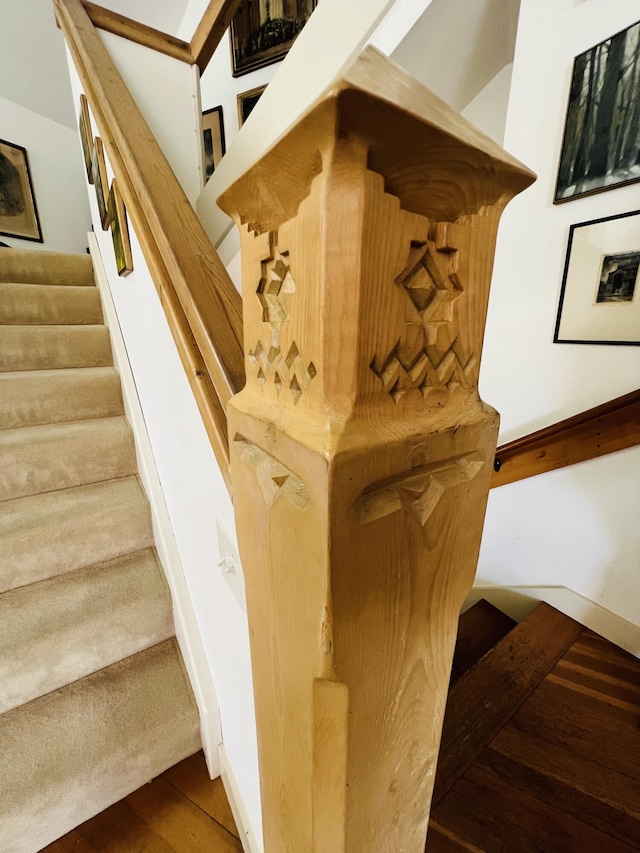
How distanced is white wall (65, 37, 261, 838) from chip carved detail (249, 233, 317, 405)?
334 mm

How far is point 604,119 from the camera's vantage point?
A: 41.6 inches

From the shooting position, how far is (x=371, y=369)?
248 millimetres

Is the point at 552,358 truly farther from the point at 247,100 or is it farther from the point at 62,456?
the point at 247,100

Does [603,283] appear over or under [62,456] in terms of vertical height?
over

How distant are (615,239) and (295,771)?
4.75 feet

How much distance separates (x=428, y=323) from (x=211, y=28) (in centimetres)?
148

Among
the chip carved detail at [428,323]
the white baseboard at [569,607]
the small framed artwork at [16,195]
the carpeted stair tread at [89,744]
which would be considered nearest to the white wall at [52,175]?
the small framed artwork at [16,195]

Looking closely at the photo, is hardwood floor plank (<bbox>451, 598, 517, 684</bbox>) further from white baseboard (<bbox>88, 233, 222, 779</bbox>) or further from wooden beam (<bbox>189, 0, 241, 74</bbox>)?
wooden beam (<bbox>189, 0, 241, 74</bbox>)

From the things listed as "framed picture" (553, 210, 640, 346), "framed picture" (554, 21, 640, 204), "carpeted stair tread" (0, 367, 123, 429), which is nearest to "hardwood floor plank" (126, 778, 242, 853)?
"carpeted stair tread" (0, 367, 123, 429)

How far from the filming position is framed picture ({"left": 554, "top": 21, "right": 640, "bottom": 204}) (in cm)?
100

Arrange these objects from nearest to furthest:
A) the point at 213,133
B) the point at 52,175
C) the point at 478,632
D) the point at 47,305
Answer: the point at 478,632 < the point at 47,305 < the point at 213,133 < the point at 52,175

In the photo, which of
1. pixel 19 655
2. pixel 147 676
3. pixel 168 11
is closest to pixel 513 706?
pixel 147 676

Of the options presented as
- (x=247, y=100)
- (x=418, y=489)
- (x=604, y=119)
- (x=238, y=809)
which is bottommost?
(x=238, y=809)

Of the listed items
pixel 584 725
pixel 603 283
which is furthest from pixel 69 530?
pixel 603 283
